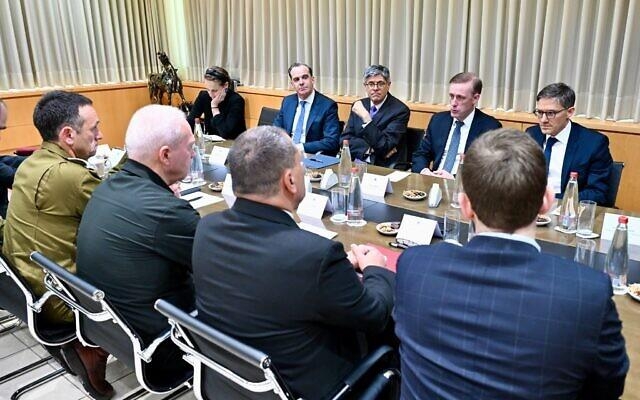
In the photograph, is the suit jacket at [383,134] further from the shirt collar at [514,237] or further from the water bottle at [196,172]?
the shirt collar at [514,237]

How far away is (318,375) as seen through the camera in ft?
4.33

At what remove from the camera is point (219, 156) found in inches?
129

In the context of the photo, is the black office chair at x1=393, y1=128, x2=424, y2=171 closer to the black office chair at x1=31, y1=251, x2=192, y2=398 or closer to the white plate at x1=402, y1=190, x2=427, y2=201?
the white plate at x1=402, y1=190, x2=427, y2=201

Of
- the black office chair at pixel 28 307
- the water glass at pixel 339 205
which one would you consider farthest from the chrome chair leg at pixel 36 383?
the water glass at pixel 339 205

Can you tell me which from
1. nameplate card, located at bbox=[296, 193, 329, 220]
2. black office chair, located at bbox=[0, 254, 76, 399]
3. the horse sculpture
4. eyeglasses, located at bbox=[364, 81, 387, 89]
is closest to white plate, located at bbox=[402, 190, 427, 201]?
nameplate card, located at bbox=[296, 193, 329, 220]

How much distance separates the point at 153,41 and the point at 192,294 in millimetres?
5240

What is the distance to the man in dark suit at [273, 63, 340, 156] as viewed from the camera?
12.5ft

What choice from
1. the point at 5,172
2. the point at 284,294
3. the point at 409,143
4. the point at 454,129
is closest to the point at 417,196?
the point at 454,129

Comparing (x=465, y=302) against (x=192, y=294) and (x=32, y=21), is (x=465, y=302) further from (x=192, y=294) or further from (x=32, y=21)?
(x=32, y=21)

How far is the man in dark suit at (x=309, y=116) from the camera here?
150 inches

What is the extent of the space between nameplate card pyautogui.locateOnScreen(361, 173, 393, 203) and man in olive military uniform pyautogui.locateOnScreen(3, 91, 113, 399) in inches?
48.5

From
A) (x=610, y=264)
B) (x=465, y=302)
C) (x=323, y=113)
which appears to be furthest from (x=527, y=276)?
(x=323, y=113)

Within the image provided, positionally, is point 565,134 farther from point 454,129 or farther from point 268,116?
point 268,116

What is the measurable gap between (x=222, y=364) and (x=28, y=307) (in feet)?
3.33
